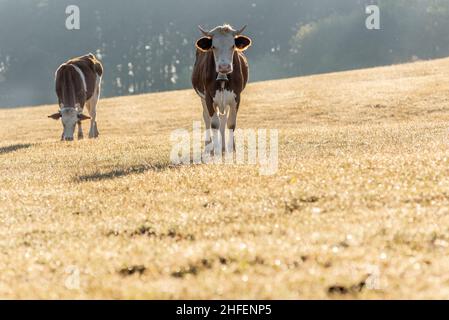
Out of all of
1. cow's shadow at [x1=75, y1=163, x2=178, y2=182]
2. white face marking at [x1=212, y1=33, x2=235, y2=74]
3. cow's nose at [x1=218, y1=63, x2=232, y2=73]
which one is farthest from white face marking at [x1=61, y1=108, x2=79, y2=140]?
cow's nose at [x1=218, y1=63, x2=232, y2=73]

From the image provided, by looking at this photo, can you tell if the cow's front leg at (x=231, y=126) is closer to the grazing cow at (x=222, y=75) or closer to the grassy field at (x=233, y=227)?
the grazing cow at (x=222, y=75)

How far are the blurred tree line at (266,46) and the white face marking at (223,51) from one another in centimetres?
10592

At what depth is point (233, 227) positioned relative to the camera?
7637 millimetres

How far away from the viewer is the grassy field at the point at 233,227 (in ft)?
18.5

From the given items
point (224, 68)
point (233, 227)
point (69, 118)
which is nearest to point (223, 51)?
point (224, 68)

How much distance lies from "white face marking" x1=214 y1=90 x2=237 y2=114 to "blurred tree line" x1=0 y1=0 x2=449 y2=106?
10535 centimetres

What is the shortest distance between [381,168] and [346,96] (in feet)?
100

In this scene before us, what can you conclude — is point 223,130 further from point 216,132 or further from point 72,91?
point 72,91

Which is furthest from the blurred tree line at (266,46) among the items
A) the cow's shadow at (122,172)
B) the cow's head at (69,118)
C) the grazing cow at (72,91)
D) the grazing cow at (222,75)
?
the cow's shadow at (122,172)

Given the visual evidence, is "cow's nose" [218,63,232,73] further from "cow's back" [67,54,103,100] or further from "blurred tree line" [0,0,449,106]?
"blurred tree line" [0,0,449,106]

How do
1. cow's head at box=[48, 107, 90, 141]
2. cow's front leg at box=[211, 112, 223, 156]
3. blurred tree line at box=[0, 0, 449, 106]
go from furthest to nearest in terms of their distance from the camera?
1. blurred tree line at box=[0, 0, 449, 106]
2. cow's head at box=[48, 107, 90, 141]
3. cow's front leg at box=[211, 112, 223, 156]

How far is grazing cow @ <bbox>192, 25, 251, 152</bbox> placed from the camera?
15.5 meters

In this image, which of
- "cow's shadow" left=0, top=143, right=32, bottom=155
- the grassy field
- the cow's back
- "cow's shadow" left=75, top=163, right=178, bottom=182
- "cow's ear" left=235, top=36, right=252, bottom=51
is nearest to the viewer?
the grassy field

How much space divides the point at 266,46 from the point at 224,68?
530 ft
